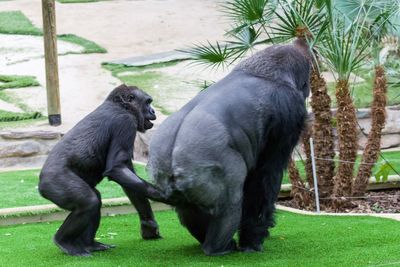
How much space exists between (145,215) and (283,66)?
69.6 inches

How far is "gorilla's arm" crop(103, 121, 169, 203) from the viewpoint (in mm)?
7379

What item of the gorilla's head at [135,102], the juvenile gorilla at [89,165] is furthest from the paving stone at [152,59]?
the juvenile gorilla at [89,165]

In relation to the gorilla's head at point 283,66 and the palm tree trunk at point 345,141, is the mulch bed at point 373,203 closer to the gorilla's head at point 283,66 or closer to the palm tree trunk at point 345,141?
the palm tree trunk at point 345,141

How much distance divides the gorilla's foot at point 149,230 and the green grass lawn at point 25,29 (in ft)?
29.5

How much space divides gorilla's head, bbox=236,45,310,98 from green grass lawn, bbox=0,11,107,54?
378 inches

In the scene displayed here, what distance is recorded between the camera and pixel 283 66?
7.64 metres

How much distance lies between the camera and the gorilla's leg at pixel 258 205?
757 cm

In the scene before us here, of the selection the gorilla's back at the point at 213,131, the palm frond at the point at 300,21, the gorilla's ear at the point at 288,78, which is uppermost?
the palm frond at the point at 300,21

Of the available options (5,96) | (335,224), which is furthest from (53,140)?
(335,224)

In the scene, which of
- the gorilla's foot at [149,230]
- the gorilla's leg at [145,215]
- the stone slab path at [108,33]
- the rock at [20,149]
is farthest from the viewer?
the stone slab path at [108,33]

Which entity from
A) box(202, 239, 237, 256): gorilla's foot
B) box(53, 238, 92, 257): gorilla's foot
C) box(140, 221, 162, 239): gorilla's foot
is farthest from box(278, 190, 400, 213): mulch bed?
box(53, 238, 92, 257): gorilla's foot

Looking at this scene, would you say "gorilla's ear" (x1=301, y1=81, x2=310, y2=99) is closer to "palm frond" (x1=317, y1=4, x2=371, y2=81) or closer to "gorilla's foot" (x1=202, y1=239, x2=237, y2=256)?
"gorilla's foot" (x1=202, y1=239, x2=237, y2=256)

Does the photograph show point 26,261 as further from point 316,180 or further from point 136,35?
point 136,35

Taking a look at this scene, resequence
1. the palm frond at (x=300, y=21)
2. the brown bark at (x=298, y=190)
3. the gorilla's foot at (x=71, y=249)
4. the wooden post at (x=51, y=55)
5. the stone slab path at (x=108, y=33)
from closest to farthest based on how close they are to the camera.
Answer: the gorilla's foot at (x=71, y=249)
the palm frond at (x=300, y=21)
the brown bark at (x=298, y=190)
the wooden post at (x=51, y=55)
the stone slab path at (x=108, y=33)
